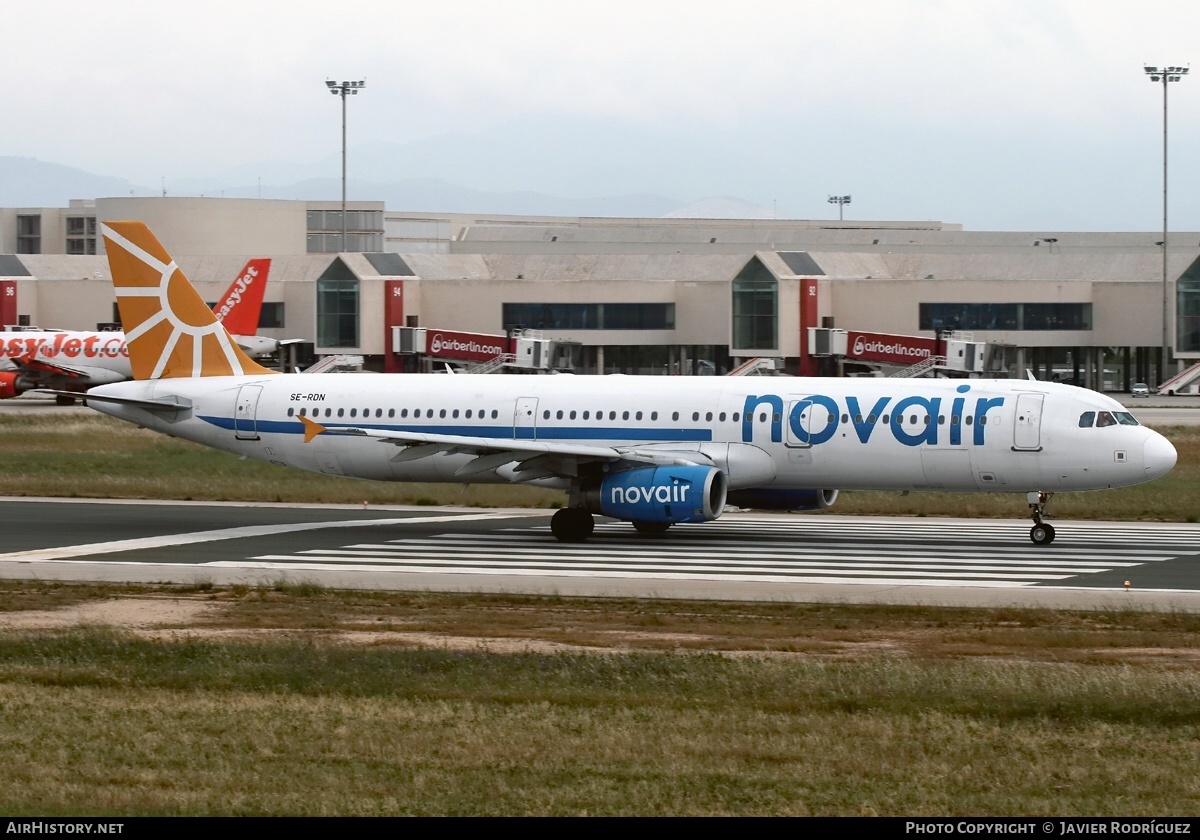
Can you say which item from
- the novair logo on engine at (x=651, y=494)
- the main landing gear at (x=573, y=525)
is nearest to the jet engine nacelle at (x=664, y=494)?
the novair logo on engine at (x=651, y=494)

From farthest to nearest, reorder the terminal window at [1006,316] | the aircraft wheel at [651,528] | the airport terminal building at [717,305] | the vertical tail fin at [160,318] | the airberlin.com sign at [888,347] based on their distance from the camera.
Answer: the terminal window at [1006,316], the airport terminal building at [717,305], the airberlin.com sign at [888,347], the vertical tail fin at [160,318], the aircraft wheel at [651,528]

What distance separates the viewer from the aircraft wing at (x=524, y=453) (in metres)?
34.2

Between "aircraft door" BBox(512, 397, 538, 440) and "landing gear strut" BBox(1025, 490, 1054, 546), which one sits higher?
"aircraft door" BBox(512, 397, 538, 440)

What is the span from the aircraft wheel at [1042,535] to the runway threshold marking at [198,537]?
12.3 m

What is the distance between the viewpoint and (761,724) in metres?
16.2

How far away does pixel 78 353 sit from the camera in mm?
90625

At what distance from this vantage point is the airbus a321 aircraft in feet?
110

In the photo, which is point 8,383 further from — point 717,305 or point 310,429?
point 310,429

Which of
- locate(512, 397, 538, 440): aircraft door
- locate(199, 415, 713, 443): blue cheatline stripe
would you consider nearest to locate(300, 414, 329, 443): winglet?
locate(199, 415, 713, 443): blue cheatline stripe

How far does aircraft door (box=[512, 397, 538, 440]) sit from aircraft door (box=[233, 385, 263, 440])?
6.16 metres

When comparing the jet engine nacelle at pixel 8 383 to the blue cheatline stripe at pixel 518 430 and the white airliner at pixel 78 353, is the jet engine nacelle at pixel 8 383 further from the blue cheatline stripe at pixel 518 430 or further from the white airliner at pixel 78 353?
the blue cheatline stripe at pixel 518 430

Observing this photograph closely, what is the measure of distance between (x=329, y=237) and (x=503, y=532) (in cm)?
12947

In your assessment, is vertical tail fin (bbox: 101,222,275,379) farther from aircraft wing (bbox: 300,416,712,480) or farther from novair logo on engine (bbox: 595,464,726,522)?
novair logo on engine (bbox: 595,464,726,522)
